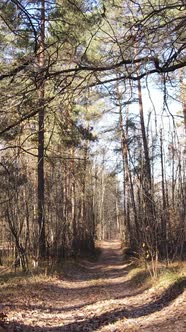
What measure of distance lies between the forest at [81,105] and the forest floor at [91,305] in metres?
0.65

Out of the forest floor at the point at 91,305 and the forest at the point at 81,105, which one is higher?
the forest at the point at 81,105

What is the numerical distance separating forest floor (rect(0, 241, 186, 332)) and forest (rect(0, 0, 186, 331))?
65 centimetres

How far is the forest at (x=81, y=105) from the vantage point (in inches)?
136

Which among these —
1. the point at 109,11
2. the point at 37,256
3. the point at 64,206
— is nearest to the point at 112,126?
the point at 64,206

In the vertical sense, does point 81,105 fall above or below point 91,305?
above

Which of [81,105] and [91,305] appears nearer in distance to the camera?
[81,105]

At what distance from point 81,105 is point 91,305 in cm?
443

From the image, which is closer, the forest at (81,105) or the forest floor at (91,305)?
the forest at (81,105)

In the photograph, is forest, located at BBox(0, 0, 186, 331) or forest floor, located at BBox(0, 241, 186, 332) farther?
forest floor, located at BBox(0, 241, 186, 332)

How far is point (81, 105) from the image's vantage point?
5.83m

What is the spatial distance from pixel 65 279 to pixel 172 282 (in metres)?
4.56

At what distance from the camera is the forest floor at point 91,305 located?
6246 mm

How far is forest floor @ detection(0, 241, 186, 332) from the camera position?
6246 mm

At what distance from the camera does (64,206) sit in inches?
547
